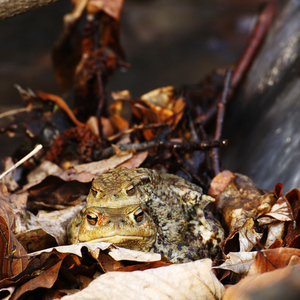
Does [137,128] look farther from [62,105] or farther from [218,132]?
[62,105]

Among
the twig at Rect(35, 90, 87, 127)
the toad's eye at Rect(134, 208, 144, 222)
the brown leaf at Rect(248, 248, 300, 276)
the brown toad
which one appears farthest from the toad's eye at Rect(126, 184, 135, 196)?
the twig at Rect(35, 90, 87, 127)

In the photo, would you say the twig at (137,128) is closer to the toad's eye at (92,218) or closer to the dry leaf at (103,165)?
the dry leaf at (103,165)

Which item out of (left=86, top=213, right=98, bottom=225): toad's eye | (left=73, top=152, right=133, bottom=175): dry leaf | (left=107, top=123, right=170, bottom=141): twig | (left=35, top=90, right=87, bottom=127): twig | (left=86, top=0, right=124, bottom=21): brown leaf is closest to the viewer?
(left=86, top=213, right=98, bottom=225): toad's eye

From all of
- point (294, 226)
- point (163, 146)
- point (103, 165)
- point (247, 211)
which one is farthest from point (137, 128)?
point (294, 226)

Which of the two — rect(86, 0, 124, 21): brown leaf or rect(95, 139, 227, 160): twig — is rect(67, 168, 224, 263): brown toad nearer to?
rect(95, 139, 227, 160): twig

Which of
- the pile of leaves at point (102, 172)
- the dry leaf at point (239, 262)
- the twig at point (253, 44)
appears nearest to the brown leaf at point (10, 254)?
the pile of leaves at point (102, 172)
